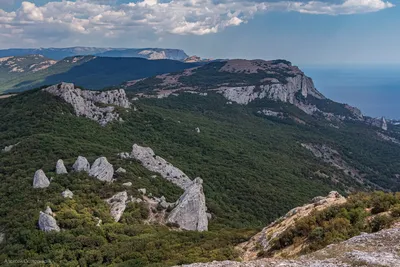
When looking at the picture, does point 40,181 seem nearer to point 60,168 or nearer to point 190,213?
point 60,168

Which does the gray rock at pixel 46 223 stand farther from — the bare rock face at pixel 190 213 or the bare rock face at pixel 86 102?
the bare rock face at pixel 86 102

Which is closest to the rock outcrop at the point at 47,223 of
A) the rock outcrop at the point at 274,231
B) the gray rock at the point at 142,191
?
the gray rock at the point at 142,191

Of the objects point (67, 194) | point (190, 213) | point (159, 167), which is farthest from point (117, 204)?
point (159, 167)

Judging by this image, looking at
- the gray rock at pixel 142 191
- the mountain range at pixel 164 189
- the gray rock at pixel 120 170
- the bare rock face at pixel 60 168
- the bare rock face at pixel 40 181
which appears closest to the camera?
the mountain range at pixel 164 189

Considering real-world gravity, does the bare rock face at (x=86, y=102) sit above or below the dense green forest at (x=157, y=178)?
above

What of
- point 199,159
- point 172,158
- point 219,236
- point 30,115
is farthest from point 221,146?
point 219,236

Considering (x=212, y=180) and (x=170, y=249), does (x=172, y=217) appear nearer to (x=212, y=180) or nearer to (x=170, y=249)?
(x=170, y=249)
